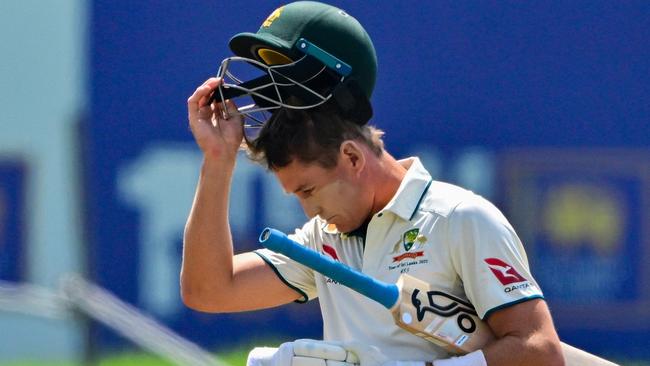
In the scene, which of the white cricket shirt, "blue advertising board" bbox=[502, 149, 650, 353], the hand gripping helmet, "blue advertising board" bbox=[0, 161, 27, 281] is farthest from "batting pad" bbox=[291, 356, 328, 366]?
"blue advertising board" bbox=[502, 149, 650, 353]

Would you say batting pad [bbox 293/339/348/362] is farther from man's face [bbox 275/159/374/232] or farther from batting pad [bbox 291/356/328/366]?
man's face [bbox 275/159/374/232]

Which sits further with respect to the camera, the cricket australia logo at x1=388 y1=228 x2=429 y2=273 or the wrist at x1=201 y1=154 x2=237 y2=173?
the wrist at x1=201 y1=154 x2=237 y2=173

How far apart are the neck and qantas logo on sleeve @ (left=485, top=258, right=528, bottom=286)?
26 centimetres

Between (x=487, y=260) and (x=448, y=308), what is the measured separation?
0.33 feet

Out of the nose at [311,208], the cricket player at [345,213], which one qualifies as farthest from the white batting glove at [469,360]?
the nose at [311,208]

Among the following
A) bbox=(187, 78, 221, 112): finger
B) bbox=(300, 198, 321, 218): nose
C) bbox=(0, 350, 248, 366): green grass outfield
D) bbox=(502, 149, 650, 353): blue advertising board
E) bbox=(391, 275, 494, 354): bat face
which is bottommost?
bbox=(0, 350, 248, 366): green grass outfield

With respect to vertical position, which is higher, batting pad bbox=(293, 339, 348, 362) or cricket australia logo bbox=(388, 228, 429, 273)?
cricket australia logo bbox=(388, 228, 429, 273)

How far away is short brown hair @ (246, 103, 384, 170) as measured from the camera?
2174 mm

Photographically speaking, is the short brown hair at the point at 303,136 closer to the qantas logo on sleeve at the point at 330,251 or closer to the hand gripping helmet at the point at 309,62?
the hand gripping helmet at the point at 309,62

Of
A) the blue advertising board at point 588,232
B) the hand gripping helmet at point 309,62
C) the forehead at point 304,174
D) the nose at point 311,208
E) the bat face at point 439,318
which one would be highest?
the hand gripping helmet at point 309,62

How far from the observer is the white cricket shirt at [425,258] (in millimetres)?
2053

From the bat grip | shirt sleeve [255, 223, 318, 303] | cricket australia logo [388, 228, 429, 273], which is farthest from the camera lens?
shirt sleeve [255, 223, 318, 303]

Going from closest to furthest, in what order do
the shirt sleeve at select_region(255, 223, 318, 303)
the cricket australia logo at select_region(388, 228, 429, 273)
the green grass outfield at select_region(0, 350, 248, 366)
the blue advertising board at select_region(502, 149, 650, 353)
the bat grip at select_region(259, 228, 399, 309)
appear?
the bat grip at select_region(259, 228, 399, 309), the cricket australia logo at select_region(388, 228, 429, 273), the shirt sleeve at select_region(255, 223, 318, 303), the green grass outfield at select_region(0, 350, 248, 366), the blue advertising board at select_region(502, 149, 650, 353)

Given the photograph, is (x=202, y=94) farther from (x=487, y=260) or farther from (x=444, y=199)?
(x=487, y=260)
